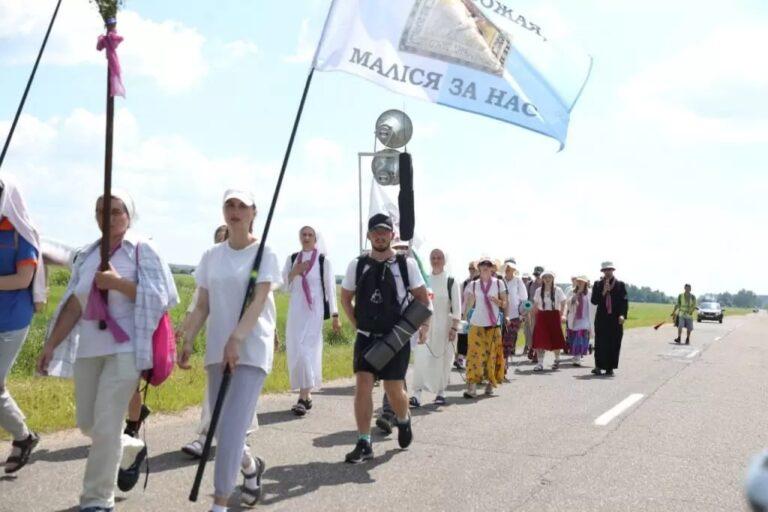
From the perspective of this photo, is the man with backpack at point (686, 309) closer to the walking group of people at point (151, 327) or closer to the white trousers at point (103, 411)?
the walking group of people at point (151, 327)

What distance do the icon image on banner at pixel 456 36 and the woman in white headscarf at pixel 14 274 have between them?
3007 mm

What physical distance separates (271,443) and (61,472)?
2000mm

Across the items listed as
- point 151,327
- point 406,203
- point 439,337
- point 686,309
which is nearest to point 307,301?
point 439,337

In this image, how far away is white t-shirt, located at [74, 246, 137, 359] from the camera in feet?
16.1

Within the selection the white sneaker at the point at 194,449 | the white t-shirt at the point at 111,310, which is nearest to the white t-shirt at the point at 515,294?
the white sneaker at the point at 194,449

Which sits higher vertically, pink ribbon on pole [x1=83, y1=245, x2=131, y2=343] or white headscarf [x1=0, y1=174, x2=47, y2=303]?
white headscarf [x1=0, y1=174, x2=47, y2=303]

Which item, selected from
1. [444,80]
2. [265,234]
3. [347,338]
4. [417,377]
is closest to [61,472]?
[265,234]

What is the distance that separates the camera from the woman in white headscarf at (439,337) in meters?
10.7

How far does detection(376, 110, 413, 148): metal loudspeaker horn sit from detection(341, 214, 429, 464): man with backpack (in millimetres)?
5151

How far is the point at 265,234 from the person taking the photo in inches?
203

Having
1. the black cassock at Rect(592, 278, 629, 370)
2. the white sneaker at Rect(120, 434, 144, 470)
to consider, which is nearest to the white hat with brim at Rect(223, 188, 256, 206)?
the white sneaker at Rect(120, 434, 144, 470)

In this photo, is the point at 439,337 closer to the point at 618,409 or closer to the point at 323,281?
the point at 323,281

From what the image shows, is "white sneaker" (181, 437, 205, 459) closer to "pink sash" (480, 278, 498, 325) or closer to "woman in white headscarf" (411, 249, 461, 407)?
"woman in white headscarf" (411, 249, 461, 407)

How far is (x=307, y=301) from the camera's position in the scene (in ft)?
32.4
